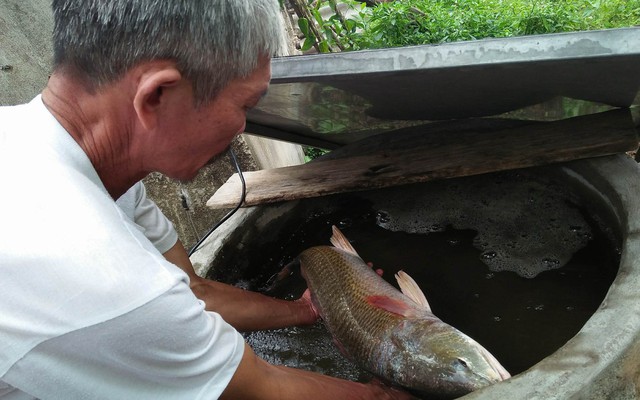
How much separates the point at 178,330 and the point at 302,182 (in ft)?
6.27

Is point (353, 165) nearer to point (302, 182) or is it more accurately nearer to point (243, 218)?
point (302, 182)

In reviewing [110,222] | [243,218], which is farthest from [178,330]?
[243,218]

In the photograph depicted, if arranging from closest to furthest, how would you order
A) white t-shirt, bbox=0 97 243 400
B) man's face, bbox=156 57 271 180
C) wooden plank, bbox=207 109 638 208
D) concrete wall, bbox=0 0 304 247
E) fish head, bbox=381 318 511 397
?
white t-shirt, bbox=0 97 243 400 < man's face, bbox=156 57 271 180 < fish head, bbox=381 318 511 397 < wooden plank, bbox=207 109 638 208 < concrete wall, bbox=0 0 304 247

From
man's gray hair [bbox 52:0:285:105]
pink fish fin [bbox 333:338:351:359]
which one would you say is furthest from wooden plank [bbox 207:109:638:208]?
man's gray hair [bbox 52:0:285:105]

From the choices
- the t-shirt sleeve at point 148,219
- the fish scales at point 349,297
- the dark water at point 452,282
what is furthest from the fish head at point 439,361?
the t-shirt sleeve at point 148,219

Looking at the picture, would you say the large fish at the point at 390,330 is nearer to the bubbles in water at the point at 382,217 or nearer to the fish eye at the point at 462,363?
the fish eye at the point at 462,363

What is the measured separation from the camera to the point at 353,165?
3.45m

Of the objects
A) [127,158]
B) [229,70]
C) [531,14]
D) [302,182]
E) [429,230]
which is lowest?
[429,230]

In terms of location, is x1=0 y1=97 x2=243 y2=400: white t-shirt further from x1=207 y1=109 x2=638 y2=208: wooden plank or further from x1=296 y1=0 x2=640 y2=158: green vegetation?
x1=296 y1=0 x2=640 y2=158: green vegetation

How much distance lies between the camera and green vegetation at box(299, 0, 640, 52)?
15.0ft

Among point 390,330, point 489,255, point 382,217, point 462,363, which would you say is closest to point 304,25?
point 382,217

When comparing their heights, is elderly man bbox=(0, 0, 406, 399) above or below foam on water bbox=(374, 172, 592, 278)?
above

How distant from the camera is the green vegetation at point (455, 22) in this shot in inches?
180

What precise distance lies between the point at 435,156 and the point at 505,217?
636 mm
